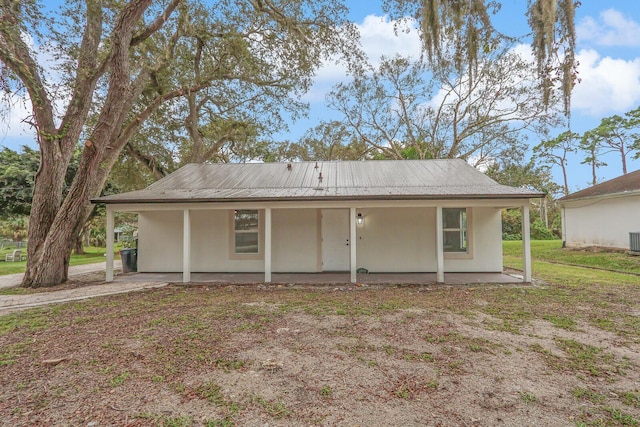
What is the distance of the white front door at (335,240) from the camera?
9.60 metres

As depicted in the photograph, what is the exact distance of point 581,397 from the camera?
2766 mm

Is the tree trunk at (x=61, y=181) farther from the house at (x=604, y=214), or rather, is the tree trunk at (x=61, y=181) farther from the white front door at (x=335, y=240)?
the house at (x=604, y=214)

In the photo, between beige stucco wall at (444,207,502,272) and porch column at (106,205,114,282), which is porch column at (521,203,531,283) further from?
porch column at (106,205,114,282)

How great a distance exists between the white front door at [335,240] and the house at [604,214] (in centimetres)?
1113

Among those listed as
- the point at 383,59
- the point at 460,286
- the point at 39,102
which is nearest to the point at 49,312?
the point at 39,102

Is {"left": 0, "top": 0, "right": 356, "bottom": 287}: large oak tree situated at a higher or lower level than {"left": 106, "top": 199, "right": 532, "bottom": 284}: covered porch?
higher

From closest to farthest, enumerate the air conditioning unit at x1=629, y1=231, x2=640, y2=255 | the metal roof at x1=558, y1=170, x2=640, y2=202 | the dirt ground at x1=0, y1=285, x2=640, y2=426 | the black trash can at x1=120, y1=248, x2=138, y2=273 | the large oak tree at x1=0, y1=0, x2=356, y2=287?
the dirt ground at x1=0, y1=285, x2=640, y2=426
the large oak tree at x1=0, y1=0, x2=356, y2=287
the black trash can at x1=120, y1=248, x2=138, y2=273
the air conditioning unit at x1=629, y1=231, x2=640, y2=255
the metal roof at x1=558, y1=170, x2=640, y2=202

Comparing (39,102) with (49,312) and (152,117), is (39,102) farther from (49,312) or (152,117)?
(152,117)

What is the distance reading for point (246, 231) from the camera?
9.61 metres

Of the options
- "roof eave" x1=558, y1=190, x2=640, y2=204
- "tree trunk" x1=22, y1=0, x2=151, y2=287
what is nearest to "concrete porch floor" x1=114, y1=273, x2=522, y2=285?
"tree trunk" x1=22, y1=0, x2=151, y2=287

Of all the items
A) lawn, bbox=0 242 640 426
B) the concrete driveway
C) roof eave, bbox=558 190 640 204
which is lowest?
lawn, bbox=0 242 640 426

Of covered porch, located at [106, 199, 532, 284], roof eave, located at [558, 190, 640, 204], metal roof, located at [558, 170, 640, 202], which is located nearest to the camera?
covered porch, located at [106, 199, 532, 284]

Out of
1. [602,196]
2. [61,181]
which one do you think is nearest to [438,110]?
[602,196]

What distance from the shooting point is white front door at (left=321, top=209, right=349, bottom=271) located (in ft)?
31.5
